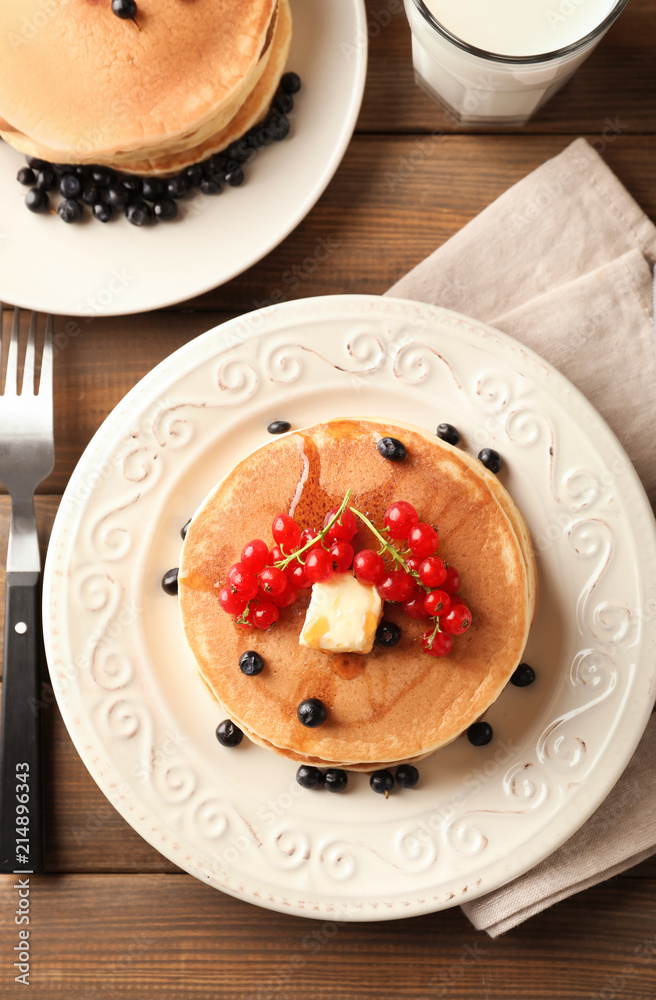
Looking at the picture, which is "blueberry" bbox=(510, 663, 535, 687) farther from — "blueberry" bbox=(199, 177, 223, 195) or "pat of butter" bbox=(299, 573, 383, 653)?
"blueberry" bbox=(199, 177, 223, 195)

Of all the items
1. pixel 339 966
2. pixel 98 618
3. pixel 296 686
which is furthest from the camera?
pixel 339 966

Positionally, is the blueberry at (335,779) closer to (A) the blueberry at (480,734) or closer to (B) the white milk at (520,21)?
(A) the blueberry at (480,734)

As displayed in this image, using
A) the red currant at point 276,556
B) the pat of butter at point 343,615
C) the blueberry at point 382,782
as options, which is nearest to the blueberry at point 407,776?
the blueberry at point 382,782

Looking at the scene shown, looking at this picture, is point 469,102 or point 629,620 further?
point 469,102

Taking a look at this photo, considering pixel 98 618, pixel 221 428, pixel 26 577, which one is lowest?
pixel 98 618

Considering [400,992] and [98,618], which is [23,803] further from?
[400,992]

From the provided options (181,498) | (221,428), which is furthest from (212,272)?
(181,498)

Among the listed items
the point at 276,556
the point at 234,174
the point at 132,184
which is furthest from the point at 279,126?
the point at 276,556

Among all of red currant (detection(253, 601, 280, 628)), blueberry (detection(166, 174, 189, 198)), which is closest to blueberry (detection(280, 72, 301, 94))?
blueberry (detection(166, 174, 189, 198))
